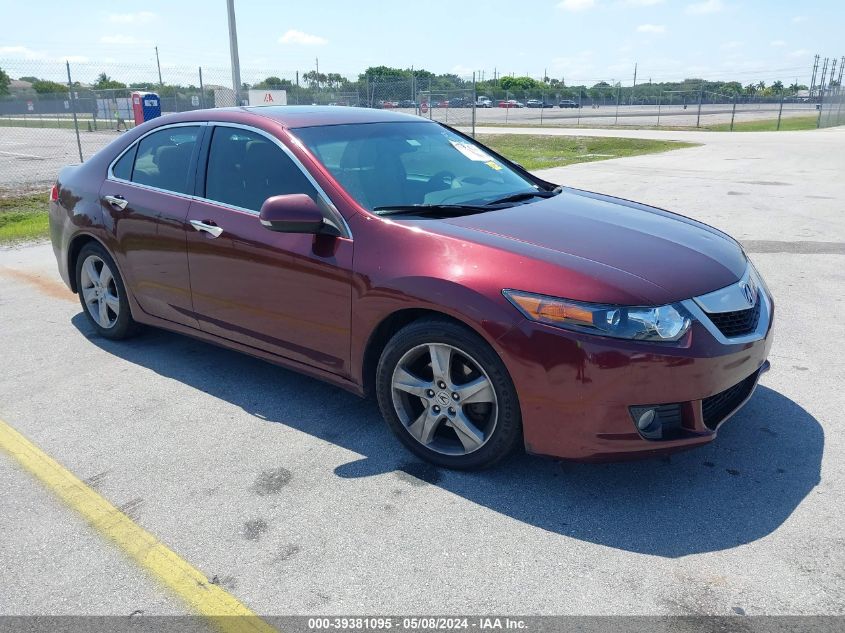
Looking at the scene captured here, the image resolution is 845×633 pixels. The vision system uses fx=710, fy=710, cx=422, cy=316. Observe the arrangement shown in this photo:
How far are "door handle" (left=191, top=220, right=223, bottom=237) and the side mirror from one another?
0.66 meters

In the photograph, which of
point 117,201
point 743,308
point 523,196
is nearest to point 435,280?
point 523,196

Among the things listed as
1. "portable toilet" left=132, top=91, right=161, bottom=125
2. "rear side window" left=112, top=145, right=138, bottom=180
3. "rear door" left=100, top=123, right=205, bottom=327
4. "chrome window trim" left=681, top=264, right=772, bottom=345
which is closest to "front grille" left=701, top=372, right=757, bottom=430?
"chrome window trim" left=681, top=264, right=772, bottom=345

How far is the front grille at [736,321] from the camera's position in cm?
307

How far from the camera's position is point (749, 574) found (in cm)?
260

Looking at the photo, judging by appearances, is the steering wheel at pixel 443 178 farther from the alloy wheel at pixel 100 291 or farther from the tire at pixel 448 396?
the alloy wheel at pixel 100 291

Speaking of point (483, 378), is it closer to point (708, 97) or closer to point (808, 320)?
point (808, 320)

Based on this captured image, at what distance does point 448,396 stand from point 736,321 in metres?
1.33

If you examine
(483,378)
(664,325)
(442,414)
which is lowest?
(442,414)

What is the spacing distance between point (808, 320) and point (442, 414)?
3.58m

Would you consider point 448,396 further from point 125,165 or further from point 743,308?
A: point 125,165

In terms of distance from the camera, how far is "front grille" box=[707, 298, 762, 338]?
10.1 ft

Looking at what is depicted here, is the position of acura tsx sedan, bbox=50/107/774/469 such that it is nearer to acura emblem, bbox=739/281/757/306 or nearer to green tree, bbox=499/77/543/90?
acura emblem, bbox=739/281/757/306

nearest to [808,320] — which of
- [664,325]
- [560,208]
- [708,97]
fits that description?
[560,208]

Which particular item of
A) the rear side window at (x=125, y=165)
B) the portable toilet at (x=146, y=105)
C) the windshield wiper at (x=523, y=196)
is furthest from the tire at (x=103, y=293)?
the portable toilet at (x=146, y=105)
